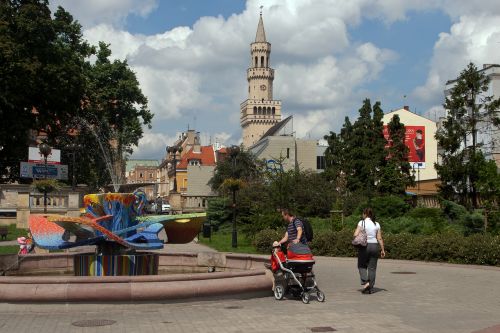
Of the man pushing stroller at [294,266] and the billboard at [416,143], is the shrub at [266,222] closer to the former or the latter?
the man pushing stroller at [294,266]

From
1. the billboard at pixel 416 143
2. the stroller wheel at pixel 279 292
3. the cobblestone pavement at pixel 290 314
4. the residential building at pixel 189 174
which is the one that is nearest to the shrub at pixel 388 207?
the cobblestone pavement at pixel 290 314

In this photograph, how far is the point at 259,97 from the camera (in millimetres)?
173500

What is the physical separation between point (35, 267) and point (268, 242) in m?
10.3

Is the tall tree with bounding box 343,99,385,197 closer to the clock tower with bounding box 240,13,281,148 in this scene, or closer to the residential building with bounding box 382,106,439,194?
the residential building with bounding box 382,106,439,194

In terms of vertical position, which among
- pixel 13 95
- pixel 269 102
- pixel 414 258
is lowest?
pixel 414 258

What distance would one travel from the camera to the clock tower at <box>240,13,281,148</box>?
17150cm

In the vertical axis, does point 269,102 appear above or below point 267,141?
above

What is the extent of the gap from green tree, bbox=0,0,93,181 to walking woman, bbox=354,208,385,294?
29.3 meters

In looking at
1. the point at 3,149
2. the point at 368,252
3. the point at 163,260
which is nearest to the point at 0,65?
the point at 3,149

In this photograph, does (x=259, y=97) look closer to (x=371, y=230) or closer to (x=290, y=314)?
(x=371, y=230)

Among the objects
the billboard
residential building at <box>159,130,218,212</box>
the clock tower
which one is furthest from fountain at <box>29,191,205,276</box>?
the clock tower

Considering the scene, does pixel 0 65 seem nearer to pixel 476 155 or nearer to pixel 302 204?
pixel 302 204

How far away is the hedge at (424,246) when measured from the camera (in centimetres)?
1995

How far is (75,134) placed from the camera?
51938 millimetres
